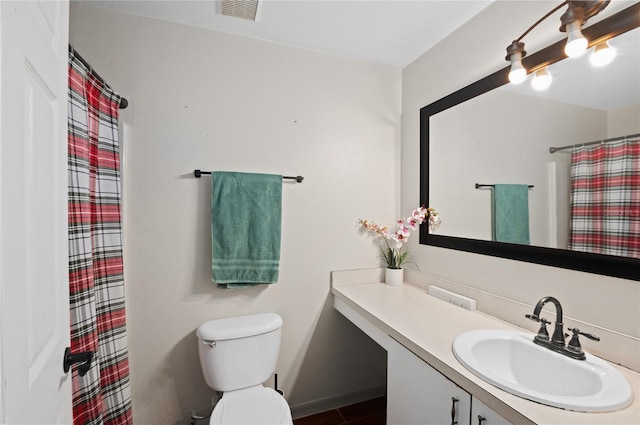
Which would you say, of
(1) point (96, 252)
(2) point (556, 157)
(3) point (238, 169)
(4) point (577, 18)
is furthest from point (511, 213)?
(1) point (96, 252)

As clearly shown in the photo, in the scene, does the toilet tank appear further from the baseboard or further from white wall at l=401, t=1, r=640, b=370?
white wall at l=401, t=1, r=640, b=370

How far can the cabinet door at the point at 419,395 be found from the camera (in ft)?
3.18

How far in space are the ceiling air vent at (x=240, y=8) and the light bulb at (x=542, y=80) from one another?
4.49 ft

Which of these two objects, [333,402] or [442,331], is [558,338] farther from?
[333,402]

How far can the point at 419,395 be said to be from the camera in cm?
113

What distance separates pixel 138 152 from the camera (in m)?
1.54

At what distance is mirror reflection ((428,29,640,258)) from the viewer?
3.29ft

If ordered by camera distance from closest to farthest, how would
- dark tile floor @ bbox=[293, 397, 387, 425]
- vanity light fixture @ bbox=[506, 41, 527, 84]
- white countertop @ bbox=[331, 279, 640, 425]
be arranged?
white countertop @ bbox=[331, 279, 640, 425] < vanity light fixture @ bbox=[506, 41, 527, 84] < dark tile floor @ bbox=[293, 397, 387, 425]

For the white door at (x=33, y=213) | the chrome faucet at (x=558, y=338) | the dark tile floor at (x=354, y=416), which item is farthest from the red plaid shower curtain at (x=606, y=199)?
the white door at (x=33, y=213)

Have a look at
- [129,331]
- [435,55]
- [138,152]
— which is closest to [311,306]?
[129,331]

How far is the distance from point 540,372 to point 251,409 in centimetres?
120

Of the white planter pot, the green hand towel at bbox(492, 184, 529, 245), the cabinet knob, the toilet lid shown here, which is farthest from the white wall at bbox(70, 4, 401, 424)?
the cabinet knob

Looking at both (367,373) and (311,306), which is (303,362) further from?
(367,373)

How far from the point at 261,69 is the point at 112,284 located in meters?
1.42
